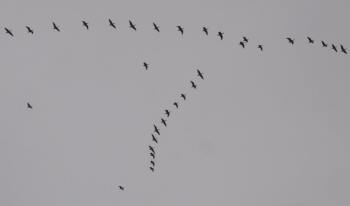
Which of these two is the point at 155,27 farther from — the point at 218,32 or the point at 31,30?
the point at 31,30

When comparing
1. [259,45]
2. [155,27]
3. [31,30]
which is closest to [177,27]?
[155,27]

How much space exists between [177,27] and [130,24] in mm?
3711

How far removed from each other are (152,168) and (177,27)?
69.7 feet

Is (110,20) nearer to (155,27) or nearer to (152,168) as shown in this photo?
(155,27)

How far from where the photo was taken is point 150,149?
6969cm

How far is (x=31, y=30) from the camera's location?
59.1 m

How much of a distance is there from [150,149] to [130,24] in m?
16.1

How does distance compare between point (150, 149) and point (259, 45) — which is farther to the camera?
point (150, 149)

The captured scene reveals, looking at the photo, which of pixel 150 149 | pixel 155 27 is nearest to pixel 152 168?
pixel 150 149

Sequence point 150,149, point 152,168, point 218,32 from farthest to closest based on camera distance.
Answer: point 152,168 → point 150,149 → point 218,32

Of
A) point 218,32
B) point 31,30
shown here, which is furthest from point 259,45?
point 31,30

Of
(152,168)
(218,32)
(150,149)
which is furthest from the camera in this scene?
(152,168)

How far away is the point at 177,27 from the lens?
58406mm

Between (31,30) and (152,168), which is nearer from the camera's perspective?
(31,30)
